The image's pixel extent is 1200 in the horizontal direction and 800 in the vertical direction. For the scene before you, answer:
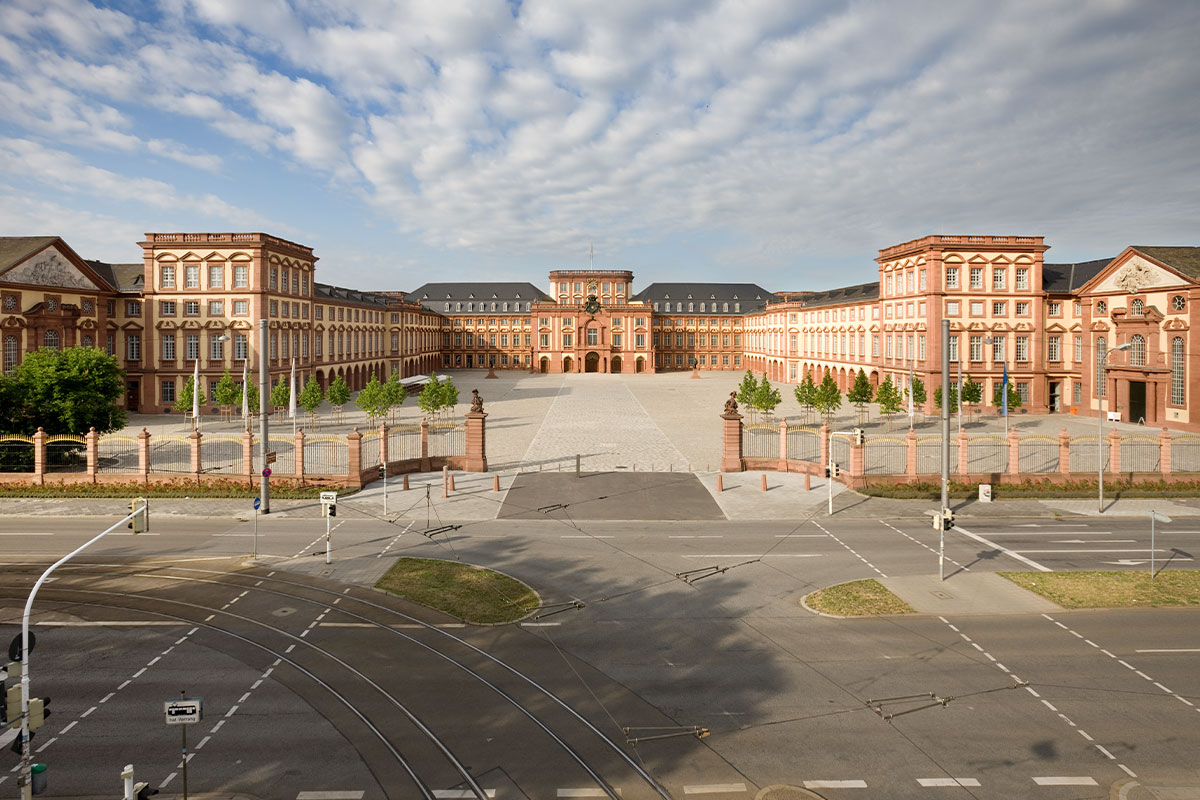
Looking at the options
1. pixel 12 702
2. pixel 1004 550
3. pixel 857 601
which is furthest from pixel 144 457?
pixel 1004 550

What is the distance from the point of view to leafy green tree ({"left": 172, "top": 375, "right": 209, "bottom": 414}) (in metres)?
58.6

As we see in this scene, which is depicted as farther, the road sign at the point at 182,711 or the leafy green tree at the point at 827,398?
the leafy green tree at the point at 827,398

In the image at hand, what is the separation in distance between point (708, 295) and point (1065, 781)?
142 metres

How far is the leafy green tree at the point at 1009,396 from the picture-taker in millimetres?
61656

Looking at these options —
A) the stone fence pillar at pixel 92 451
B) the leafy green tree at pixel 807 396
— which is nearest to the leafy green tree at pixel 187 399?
the stone fence pillar at pixel 92 451

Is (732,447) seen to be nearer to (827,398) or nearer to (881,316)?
(827,398)

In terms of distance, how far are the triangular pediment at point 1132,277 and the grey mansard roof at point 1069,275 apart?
2.60 meters

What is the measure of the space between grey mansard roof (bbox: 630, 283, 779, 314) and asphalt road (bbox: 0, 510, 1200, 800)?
12528cm

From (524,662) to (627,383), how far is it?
9542 cm

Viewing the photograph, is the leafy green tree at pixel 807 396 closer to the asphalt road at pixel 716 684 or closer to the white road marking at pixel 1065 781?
the asphalt road at pixel 716 684

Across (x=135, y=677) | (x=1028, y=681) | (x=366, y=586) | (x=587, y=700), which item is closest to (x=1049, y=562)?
(x=1028, y=681)

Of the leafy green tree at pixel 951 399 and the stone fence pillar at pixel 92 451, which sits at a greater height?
the leafy green tree at pixel 951 399

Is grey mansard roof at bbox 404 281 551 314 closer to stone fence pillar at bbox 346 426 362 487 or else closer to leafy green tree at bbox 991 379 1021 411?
leafy green tree at bbox 991 379 1021 411

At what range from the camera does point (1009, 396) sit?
6181cm
